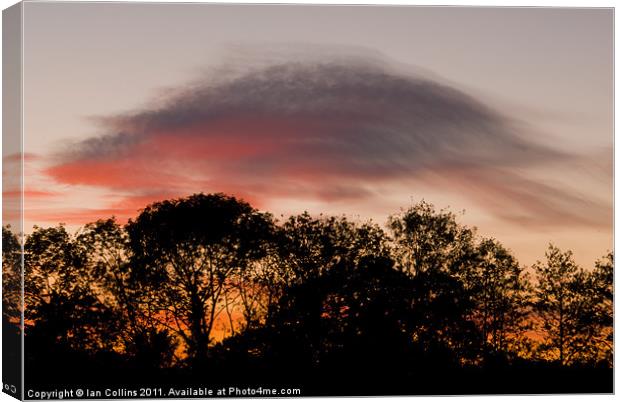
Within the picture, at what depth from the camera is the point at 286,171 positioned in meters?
24.8

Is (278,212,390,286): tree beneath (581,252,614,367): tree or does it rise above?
above

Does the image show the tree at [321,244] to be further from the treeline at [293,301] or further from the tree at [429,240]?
the tree at [429,240]

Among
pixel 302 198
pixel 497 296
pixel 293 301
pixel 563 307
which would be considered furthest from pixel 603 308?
pixel 302 198

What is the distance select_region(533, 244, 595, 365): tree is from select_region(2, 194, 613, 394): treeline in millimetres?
30

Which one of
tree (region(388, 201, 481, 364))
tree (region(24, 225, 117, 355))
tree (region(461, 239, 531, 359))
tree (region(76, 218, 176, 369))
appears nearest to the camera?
tree (region(24, 225, 117, 355))

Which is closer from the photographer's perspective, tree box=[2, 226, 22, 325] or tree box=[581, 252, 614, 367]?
tree box=[2, 226, 22, 325]

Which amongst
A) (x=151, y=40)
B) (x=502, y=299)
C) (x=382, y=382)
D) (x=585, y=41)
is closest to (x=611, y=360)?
(x=502, y=299)

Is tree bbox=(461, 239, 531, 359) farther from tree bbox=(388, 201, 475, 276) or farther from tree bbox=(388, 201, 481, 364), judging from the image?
tree bbox=(388, 201, 475, 276)

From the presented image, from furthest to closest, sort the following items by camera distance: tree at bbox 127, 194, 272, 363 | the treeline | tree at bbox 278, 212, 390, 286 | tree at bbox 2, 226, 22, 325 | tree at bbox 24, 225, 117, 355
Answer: tree at bbox 278, 212, 390, 286, tree at bbox 127, 194, 272, 363, the treeline, tree at bbox 24, 225, 117, 355, tree at bbox 2, 226, 22, 325

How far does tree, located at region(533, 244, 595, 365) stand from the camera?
25969mm

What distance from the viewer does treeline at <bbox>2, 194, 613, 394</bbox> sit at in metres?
24.5

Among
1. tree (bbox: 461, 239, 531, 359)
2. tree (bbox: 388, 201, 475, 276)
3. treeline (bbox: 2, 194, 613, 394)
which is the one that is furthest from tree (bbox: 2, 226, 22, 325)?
tree (bbox: 461, 239, 531, 359)

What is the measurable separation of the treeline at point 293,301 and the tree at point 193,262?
0.10 ft

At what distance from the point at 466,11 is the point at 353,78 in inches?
116
